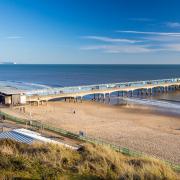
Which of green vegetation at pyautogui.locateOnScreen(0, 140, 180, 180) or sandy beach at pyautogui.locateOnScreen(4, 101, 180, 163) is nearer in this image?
Result: green vegetation at pyautogui.locateOnScreen(0, 140, 180, 180)

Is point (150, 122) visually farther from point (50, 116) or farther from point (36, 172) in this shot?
point (36, 172)

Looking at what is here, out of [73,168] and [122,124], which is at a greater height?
[73,168]

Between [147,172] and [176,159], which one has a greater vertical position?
[147,172]

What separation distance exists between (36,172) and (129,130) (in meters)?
19.0

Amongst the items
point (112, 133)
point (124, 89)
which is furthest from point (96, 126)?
point (124, 89)

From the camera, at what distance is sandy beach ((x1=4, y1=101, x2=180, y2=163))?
67.8 ft

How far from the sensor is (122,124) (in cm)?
2853

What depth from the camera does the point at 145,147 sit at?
20.1 metres

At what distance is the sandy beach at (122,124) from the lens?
20672mm

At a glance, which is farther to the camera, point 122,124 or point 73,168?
point 122,124

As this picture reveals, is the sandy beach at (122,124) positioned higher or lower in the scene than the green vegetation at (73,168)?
lower

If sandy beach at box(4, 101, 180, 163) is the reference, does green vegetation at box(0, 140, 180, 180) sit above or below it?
above

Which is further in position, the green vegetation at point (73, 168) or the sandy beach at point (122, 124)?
the sandy beach at point (122, 124)

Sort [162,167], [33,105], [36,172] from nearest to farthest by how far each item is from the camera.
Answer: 1. [36,172]
2. [162,167]
3. [33,105]
